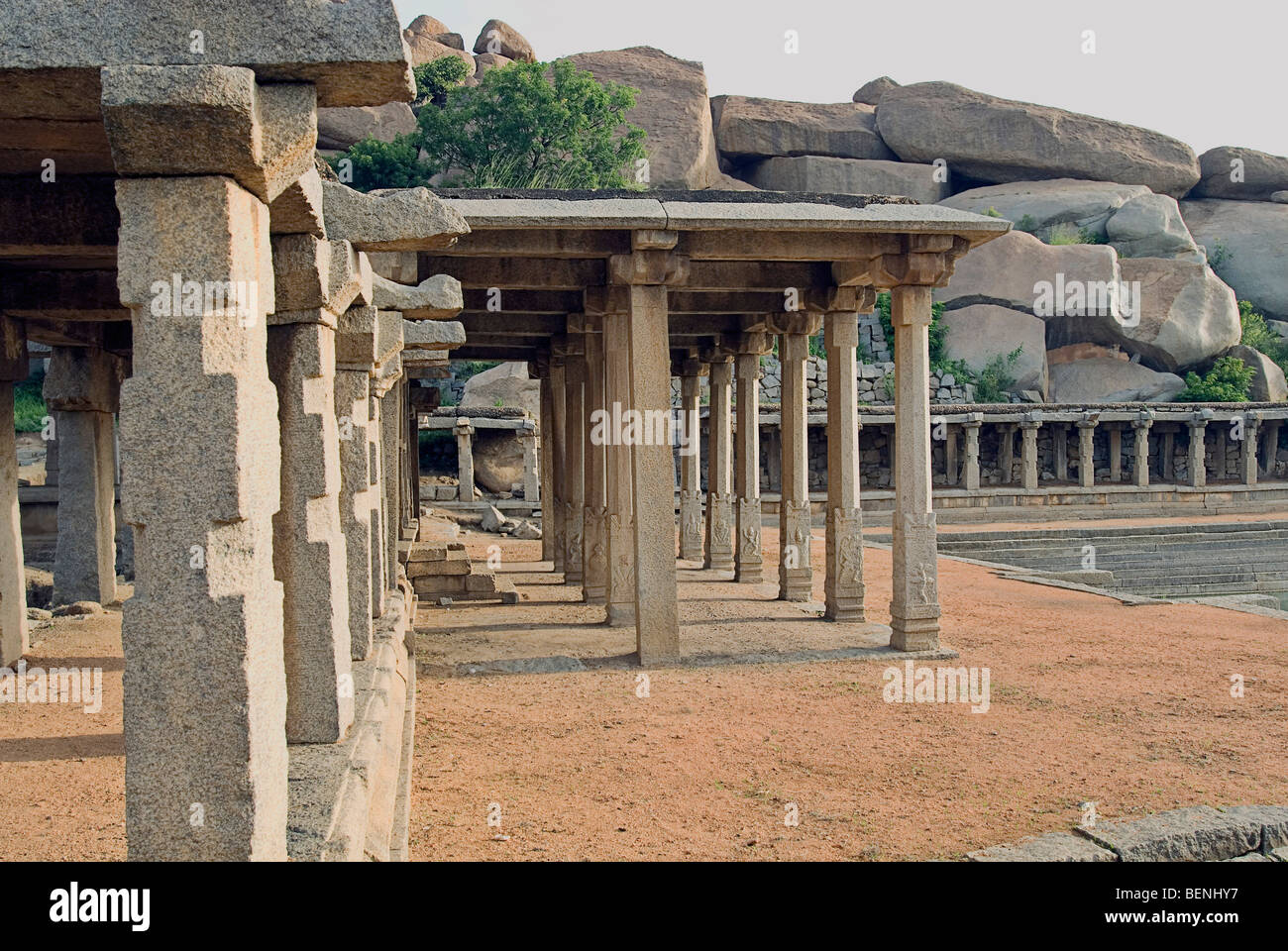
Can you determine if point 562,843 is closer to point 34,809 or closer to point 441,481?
point 34,809

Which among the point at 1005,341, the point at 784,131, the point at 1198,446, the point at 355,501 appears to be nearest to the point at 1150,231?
the point at 1005,341

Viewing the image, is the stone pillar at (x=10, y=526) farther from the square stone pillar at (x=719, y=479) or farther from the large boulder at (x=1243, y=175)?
the large boulder at (x=1243, y=175)

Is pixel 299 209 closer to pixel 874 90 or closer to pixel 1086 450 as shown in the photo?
pixel 1086 450

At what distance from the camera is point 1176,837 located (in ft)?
19.2

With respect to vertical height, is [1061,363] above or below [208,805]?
above

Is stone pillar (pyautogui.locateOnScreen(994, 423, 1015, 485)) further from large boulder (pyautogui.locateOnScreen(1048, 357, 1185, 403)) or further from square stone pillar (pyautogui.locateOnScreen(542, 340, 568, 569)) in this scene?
square stone pillar (pyautogui.locateOnScreen(542, 340, 568, 569))

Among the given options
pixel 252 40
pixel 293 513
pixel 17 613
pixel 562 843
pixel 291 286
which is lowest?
pixel 562 843

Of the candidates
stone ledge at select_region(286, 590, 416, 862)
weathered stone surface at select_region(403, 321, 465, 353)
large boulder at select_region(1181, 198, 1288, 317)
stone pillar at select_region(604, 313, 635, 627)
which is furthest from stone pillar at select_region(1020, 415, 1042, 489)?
stone ledge at select_region(286, 590, 416, 862)

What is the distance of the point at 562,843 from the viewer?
19.7 ft

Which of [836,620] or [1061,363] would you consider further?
[1061,363]

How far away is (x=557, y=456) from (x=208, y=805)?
1502cm

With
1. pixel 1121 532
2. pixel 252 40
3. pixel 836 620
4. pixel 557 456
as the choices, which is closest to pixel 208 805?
pixel 252 40

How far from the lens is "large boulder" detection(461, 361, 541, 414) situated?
3394cm

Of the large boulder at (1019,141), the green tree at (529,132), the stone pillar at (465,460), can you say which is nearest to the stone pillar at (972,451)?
the green tree at (529,132)
